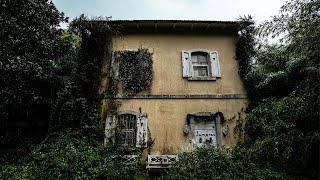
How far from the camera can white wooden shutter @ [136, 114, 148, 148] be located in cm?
1256

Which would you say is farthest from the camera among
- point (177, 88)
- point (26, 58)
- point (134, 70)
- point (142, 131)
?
point (134, 70)

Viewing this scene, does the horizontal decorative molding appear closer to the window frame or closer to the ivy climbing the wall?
the ivy climbing the wall

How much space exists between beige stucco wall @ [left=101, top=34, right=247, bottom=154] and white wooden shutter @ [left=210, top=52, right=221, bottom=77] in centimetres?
17

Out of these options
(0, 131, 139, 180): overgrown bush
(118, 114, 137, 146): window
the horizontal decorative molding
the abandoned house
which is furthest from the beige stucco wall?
(0, 131, 139, 180): overgrown bush

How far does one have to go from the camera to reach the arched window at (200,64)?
1428 centimetres

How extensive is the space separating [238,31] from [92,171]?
7971 millimetres

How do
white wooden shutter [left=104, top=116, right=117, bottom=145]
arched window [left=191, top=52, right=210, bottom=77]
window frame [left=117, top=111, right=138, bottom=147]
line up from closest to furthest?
white wooden shutter [left=104, top=116, right=117, bottom=145] < window frame [left=117, top=111, right=138, bottom=147] < arched window [left=191, top=52, right=210, bottom=77]

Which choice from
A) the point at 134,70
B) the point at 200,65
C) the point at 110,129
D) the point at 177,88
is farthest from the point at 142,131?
the point at 200,65

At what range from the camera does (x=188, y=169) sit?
1031 centimetres

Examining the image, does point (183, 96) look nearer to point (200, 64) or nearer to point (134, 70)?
point (200, 64)

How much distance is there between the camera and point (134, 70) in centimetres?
1397

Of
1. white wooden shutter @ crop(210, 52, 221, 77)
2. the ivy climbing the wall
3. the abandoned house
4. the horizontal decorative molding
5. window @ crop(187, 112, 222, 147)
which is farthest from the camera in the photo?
white wooden shutter @ crop(210, 52, 221, 77)

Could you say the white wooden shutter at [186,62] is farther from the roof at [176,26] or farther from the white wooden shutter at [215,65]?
the roof at [176,26]

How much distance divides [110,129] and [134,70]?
249 cm
